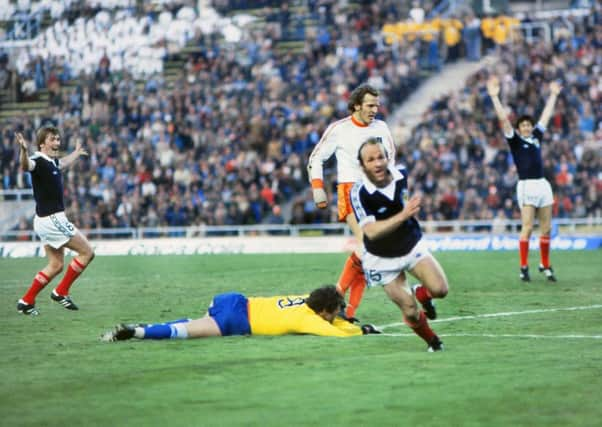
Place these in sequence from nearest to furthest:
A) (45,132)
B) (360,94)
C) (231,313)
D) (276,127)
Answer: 1. (231,313)
2. (360,94)
3. (45,132)
4. (276,127)

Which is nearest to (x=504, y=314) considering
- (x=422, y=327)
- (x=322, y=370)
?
(x=422, y=327)

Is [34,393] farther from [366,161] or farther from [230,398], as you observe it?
[366,161]

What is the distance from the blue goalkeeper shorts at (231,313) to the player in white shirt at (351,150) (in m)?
1.68

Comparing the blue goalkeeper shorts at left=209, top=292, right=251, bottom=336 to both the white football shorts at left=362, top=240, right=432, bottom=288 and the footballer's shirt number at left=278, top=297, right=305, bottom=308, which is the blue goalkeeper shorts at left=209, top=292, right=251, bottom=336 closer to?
the footballer's shirt number at left=278, top=297, right=305, bottom=308

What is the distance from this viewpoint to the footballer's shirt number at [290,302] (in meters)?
11.4

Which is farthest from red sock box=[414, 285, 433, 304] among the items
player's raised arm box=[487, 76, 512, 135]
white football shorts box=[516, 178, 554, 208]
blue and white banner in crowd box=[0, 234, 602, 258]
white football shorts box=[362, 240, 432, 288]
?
blue and white banner in crowd box=[0, 234, 602, 258]

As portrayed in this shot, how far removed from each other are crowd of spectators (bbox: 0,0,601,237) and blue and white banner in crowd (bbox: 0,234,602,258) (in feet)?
5.55

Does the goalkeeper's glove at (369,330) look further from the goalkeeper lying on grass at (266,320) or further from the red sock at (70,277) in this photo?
the red sock at (70,277)

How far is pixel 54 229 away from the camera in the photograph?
15.1 metres

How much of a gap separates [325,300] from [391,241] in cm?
143

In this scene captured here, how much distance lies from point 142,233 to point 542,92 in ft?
38.6

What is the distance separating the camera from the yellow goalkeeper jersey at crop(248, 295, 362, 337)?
36.8ft

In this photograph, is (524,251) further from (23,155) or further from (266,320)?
(23,155)

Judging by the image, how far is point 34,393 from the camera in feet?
27.7
